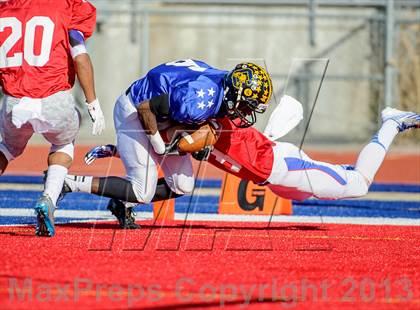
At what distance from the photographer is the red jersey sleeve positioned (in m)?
6.31

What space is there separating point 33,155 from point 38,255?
28.6 feet

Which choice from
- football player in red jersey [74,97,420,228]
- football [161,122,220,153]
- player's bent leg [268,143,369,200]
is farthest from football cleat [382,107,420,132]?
football [161,122,220,153]

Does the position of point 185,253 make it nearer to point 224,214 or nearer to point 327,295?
point 327,295

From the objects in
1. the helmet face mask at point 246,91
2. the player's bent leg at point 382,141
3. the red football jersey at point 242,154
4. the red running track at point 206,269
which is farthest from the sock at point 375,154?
the helmet face mask at point 246,91

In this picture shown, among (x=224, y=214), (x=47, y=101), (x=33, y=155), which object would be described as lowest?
(x=33, y=155)

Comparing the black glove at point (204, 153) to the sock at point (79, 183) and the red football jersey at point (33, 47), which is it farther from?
the red football jersey at point (33, 47)

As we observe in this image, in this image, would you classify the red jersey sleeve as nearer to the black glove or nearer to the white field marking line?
the black glove

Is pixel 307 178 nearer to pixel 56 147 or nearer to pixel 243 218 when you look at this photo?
pixel 243 218

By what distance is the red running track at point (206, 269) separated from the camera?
166 inches

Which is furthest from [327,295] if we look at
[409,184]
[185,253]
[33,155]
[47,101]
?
[33,155]

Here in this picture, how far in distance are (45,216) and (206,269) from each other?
4.66 ft

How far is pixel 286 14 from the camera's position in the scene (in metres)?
16.0

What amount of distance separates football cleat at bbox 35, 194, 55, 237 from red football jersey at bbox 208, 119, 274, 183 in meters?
1.24

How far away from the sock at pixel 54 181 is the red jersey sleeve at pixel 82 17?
895mm
